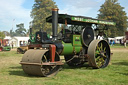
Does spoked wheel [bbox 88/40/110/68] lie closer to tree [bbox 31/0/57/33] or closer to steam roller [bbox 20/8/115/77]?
steam roller [bbox 20/8/115/77]

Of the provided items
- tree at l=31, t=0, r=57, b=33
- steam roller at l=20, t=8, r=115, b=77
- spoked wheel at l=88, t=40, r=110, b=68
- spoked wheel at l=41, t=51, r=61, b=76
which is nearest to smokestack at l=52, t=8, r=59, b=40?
steam roller at l=20, t=8, r=115, b=77

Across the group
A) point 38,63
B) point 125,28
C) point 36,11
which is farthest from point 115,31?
point 38,63

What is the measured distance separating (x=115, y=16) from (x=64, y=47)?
149ft

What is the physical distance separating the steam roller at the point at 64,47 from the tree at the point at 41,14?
161ft

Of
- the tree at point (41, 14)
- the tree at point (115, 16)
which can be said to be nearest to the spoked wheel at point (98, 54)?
the tree at point (115, 16)

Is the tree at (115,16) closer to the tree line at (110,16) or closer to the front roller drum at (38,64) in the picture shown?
the tree line at (110,16)

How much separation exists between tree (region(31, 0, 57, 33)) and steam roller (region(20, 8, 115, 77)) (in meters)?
49.0

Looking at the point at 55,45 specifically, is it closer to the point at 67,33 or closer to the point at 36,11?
the point at 67,33

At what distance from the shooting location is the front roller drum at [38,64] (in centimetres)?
612

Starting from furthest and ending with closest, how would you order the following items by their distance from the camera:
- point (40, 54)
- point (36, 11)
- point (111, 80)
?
point (36, 11) < point (40, 54) < point (111, 80)

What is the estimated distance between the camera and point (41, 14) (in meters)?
62.9

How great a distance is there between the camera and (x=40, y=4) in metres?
68.1

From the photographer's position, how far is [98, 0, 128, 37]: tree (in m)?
49.3

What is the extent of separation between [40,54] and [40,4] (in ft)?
210
